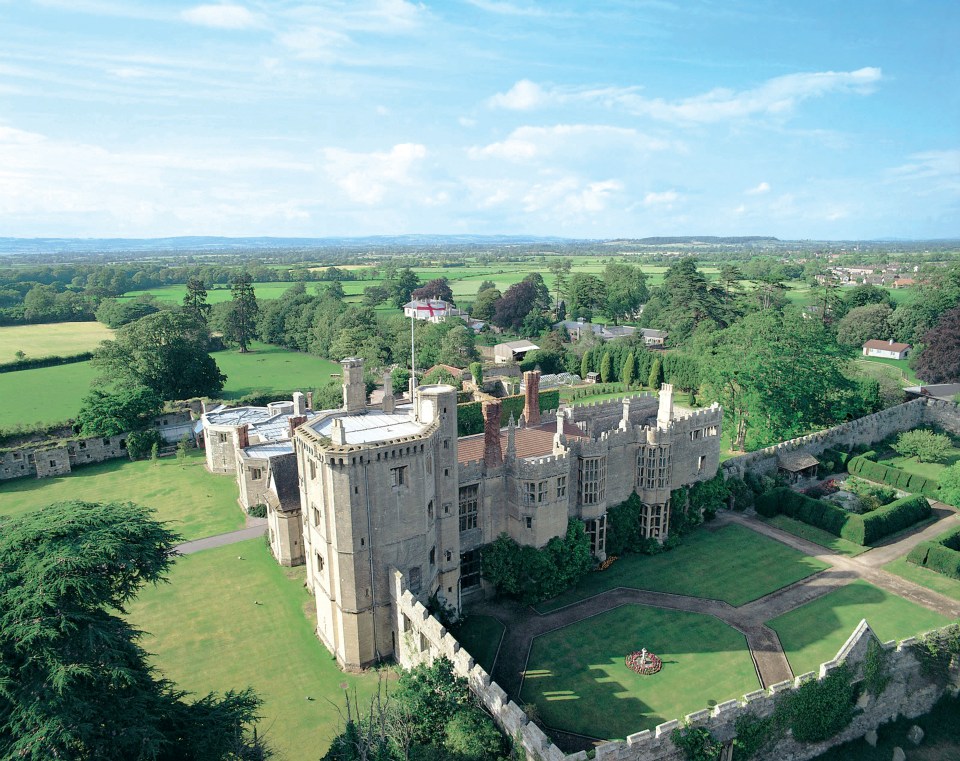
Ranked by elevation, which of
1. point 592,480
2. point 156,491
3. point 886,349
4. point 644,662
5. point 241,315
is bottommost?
point 644,662

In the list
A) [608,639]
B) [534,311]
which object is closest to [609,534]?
[608,639]

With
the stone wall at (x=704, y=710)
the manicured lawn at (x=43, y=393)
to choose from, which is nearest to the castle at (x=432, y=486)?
the stone wall at (x=704, y=710)

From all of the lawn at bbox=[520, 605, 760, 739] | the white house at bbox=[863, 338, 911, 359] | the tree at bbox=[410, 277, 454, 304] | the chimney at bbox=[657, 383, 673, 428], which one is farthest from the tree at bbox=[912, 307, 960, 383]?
the tree at bbox=[410, 277, 454, 304]

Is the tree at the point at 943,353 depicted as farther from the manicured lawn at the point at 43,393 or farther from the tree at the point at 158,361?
the manicured lawn at the point at 43,393

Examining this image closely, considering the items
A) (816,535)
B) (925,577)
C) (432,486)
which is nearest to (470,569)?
(432,486)

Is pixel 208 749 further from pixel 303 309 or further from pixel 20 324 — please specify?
pixel 20 324

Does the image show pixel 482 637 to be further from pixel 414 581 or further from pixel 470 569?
pixel 414 581
